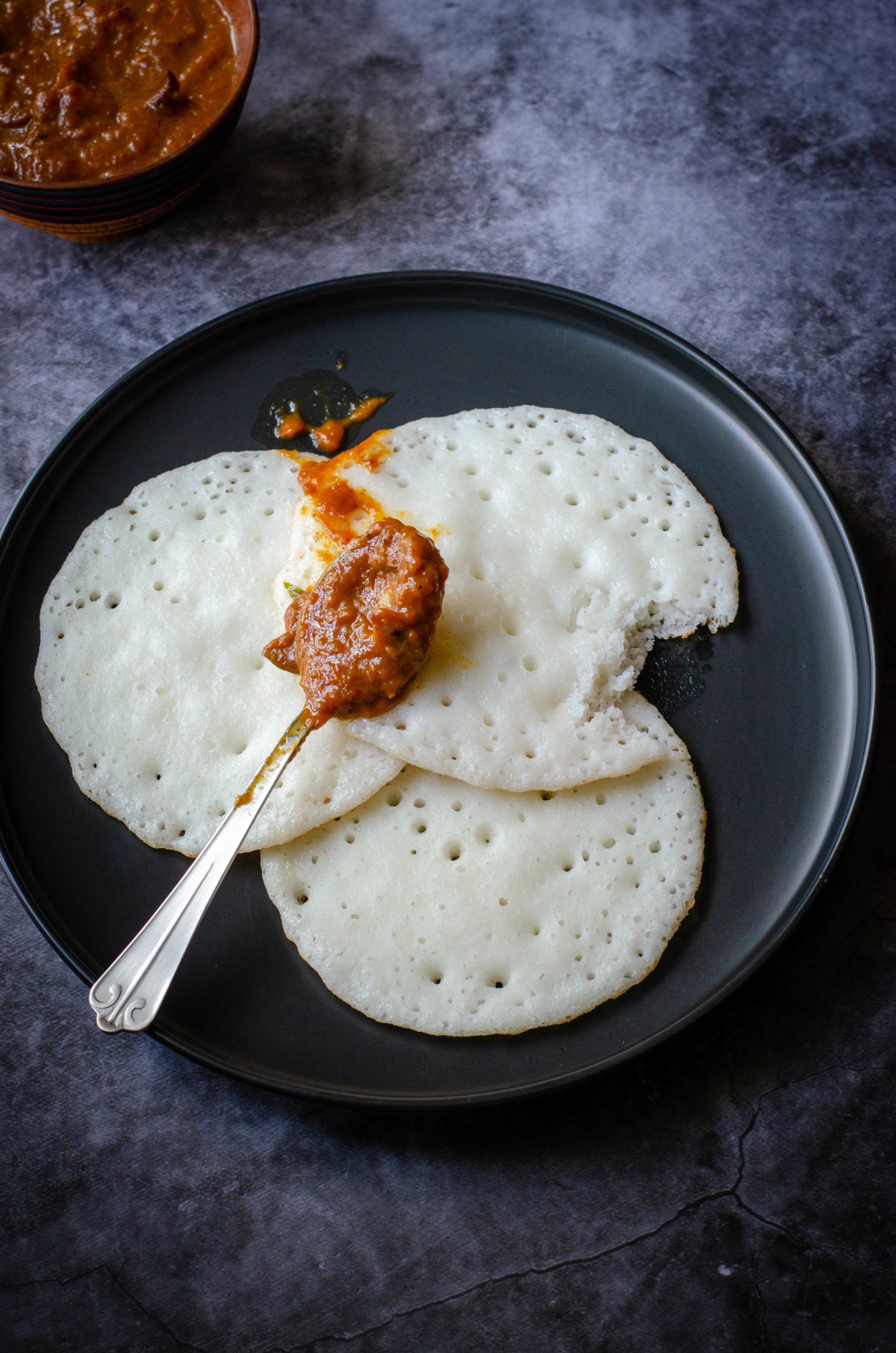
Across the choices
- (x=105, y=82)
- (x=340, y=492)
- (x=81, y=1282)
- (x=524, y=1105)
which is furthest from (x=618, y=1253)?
(x=105, y=82)

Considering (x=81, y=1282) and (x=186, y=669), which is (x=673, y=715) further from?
(x=81, y=1282)

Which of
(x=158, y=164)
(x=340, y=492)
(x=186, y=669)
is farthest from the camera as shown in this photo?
(x=158, y=164)

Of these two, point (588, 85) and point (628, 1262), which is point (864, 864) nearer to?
point (628, 1262)

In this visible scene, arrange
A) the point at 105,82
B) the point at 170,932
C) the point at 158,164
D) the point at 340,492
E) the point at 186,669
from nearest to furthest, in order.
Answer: the point at 170,932
the point at 186,669
the point at 340,492
the point at 158,164
the point at 105,82

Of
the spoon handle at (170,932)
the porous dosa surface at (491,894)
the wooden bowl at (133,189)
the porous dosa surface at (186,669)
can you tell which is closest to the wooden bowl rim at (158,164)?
the wooden bowl at (133,189)

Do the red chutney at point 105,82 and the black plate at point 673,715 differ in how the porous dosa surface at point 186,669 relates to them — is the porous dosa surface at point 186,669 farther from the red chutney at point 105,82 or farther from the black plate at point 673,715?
the red chutney at point 105,82

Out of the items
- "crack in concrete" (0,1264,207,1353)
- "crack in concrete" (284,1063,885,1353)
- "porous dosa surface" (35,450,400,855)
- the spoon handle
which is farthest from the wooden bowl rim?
"crack in concrete" (284,1063,885,1353)

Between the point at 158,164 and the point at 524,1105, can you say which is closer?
the point at 524,1105
